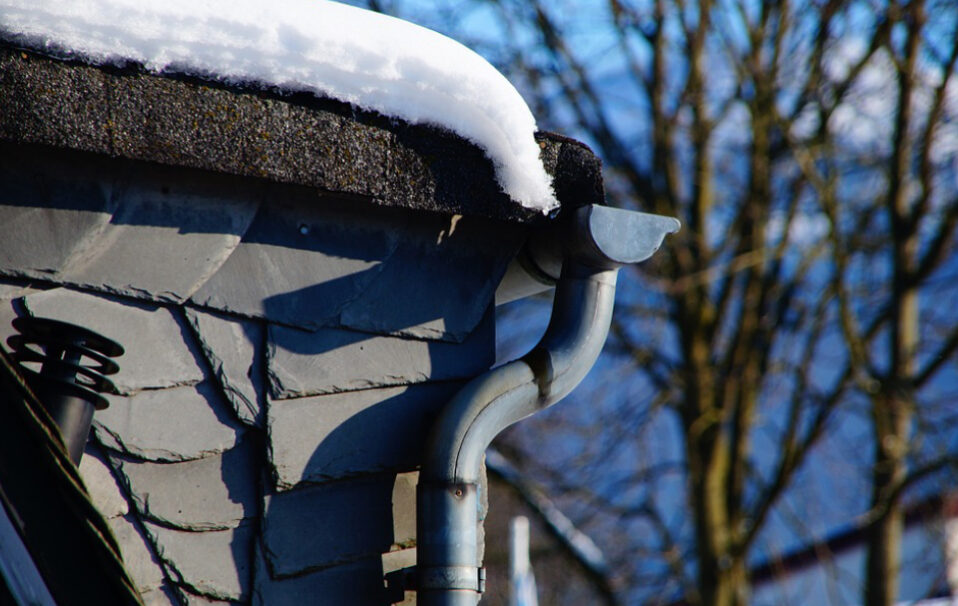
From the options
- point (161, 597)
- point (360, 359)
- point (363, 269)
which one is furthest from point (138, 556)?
point (363, 269)

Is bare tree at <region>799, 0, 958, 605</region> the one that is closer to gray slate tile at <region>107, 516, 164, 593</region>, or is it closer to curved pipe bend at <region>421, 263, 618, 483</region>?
curved pipe bend at <region>421, 263, 618, 483</region>

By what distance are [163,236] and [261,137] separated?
221mm

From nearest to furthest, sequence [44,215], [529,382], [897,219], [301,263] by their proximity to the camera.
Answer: [44,215] < [301,263] < [529,382] < [897,219]

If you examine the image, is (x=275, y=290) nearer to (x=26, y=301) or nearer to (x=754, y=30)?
(x=26, y=301)

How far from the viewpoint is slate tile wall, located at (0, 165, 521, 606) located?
148 centimetres

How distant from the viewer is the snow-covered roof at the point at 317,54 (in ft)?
4.60

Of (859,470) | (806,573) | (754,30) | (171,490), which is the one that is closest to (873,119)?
(754,30)

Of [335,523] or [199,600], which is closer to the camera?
[199,600]

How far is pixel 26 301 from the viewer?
4.67ft

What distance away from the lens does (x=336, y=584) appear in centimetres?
163

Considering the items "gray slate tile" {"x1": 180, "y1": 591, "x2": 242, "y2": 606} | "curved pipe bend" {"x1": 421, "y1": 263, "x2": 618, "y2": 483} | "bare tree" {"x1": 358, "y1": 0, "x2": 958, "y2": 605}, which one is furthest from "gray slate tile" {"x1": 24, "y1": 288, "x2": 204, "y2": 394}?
"bare tree" {"x1": 358, "y1": 0, "x2": 958, "y2": 605}

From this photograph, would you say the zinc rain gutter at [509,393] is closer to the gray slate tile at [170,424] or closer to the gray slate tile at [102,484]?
the gray slate tile at [170,424]

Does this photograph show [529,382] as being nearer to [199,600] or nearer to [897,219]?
[199,600]

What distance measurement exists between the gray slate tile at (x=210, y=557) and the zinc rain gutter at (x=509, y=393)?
288 millimetres
